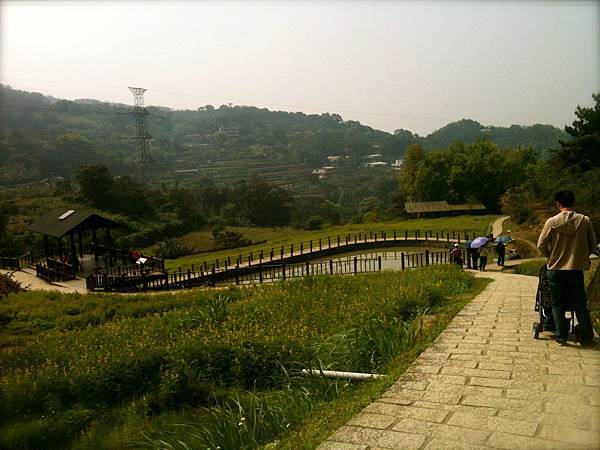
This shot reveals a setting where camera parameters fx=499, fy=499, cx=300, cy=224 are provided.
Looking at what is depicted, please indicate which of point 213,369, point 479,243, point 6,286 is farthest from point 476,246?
point 6,286

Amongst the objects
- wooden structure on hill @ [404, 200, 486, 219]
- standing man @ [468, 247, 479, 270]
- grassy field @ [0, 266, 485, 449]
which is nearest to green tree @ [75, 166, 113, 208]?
wooden structure on hill @ [404, 200, 486, 219]

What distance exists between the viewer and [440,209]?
52062 mm

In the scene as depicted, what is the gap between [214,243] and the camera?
43625 millimetres

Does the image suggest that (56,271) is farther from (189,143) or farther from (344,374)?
(189,143)

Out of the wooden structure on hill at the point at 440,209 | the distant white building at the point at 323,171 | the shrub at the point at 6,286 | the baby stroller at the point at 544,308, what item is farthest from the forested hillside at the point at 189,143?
the baby stroller at the point at 544,308

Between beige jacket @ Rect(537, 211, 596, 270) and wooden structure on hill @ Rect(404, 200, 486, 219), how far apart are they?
47819 millimetres

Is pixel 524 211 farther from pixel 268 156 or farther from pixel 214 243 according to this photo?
pixel 268 156

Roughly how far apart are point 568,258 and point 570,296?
0.39 metres

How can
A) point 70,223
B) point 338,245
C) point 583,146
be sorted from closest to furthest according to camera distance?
1. point 70,223
2. point 583,146
3. point 338,245

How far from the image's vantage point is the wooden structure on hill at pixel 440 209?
51750mm

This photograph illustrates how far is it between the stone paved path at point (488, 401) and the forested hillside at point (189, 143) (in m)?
67.3

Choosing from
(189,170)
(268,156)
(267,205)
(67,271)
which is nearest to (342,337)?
(67,271)

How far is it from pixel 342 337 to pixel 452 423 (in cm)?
313

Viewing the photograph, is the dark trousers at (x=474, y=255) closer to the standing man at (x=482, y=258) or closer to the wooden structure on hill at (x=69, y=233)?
the standing man at (x=482, y=258)
